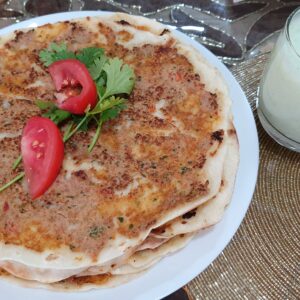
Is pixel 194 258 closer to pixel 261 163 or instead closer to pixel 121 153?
pixel 121 153

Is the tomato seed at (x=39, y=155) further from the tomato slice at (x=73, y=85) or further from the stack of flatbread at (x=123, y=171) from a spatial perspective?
the tomato slice at (x=73, y=85)

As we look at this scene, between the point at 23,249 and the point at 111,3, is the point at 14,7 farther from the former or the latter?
the point at 23,249

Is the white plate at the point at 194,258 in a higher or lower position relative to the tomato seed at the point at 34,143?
lower

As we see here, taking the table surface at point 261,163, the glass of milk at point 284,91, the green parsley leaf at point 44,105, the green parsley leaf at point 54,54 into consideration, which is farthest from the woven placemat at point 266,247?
the green parsley leaf at point 54,54

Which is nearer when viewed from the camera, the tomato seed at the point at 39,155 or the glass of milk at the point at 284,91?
the tomato seed at the point at 39,155

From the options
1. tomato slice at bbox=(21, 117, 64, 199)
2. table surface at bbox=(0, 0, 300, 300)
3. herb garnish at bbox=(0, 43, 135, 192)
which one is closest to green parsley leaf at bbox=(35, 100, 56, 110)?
herb garnish at bbox=(0, 43, 135, 192)

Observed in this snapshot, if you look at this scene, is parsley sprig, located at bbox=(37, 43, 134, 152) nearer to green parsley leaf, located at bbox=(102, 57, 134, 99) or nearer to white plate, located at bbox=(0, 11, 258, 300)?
green parsley leaf, located at bbox=(102, 57, 134, 99)

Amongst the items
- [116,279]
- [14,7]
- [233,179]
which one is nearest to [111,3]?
[14,7]
